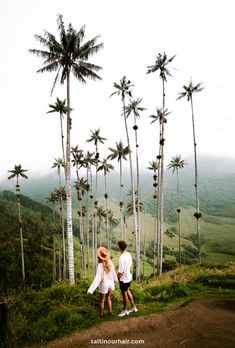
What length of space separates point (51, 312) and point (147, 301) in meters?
4.66

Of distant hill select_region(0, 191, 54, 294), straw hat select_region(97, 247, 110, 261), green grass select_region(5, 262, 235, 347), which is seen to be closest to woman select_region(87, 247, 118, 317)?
straw hat select_region(97, 247, 110, 261)

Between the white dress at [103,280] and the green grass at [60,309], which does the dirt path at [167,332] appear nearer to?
the green grass at [60,309]

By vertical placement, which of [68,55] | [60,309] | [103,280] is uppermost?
[68,55]

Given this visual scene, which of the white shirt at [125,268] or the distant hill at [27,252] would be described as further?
the distant hill at [27,252]

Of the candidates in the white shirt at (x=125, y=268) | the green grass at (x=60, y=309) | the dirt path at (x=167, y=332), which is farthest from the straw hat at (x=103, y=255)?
the dirt path at (x=167, y=332)

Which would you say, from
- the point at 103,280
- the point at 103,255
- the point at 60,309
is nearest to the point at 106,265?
the point at 103,255

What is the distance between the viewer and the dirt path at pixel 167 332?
7508 millimetres

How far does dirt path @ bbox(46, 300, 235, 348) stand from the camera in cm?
751

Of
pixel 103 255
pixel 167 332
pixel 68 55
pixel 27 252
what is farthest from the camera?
pixel 27 252

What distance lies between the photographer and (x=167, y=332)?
8211 millimetres

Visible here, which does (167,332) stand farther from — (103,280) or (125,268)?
(103,280)

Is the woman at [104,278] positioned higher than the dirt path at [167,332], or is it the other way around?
the woman at [104,278]

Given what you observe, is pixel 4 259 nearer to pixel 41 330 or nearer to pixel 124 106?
pixel 124 106

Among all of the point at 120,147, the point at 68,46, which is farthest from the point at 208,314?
the point at 120,147
